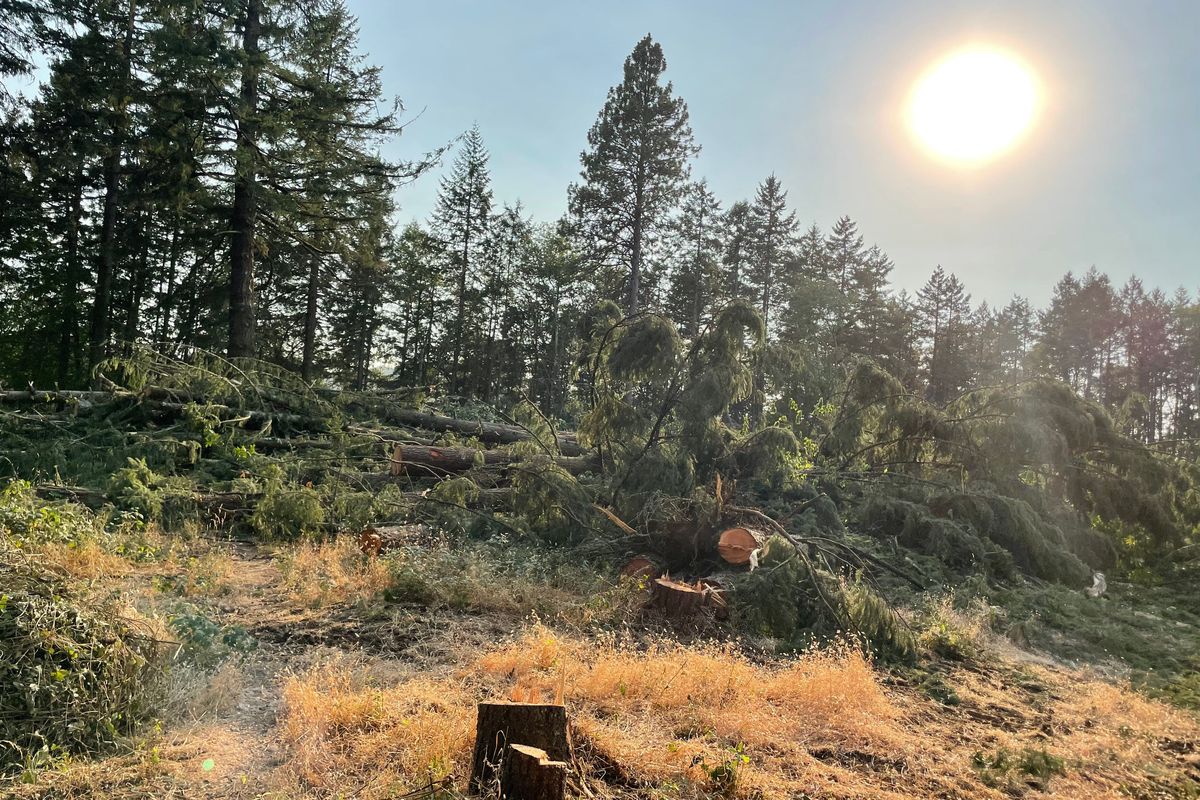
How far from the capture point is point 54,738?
298 centimetres

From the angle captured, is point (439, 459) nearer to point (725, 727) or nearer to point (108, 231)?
point (725, 727)

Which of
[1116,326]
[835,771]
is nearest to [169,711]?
[835,771]

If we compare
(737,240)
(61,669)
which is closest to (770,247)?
(737,240)

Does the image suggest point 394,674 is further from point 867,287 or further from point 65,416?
point 867,287

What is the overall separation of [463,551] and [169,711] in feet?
11.8

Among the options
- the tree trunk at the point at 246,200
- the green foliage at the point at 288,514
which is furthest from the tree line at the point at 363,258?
the green foliage at the point at 288,514

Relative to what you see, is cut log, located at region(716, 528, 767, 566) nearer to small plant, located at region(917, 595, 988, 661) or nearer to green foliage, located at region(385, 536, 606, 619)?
green foliage, located at region(385, 536, 606, 619)

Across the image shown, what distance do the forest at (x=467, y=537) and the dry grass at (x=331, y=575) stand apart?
0.19ft

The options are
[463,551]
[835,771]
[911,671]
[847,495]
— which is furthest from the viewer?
[847,495]

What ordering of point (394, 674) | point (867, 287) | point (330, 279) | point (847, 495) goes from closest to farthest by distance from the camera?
point (394, 674) < point (847, 495) < point (330, 279) < point (867, 287)

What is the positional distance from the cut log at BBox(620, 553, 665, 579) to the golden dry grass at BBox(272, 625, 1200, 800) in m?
1.90

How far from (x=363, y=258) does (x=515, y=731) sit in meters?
13.9

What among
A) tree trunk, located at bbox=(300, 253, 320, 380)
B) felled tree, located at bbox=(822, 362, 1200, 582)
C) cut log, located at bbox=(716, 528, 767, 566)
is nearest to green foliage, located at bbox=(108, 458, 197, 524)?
cut log, located at bbox=(716, 528, 767, 566)

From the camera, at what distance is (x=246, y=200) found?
542 inches
